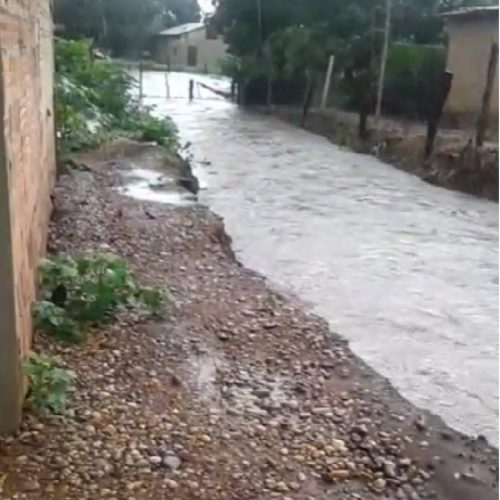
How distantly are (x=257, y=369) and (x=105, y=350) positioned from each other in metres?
0.72

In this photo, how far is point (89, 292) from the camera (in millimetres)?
4090

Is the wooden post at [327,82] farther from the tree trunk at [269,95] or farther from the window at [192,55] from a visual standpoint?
the window at [192,55]

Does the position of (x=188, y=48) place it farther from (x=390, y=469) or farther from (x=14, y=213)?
(x=390, y=469)

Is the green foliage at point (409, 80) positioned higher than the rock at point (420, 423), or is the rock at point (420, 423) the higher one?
the green foliage at point (409, 80)

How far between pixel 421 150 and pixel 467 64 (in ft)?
13.4

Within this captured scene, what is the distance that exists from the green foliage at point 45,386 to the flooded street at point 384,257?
1704 millimetres

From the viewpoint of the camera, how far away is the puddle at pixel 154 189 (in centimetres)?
761

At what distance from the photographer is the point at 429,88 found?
1633 cm

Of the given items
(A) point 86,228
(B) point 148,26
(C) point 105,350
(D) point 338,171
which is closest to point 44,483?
(C) point 105,350

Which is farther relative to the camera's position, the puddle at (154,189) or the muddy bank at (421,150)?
the muddy bank at (421,150)

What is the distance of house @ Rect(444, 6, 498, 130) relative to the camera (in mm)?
14414

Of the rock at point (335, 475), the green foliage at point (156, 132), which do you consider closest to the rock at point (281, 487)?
the rock at point (335, 475)

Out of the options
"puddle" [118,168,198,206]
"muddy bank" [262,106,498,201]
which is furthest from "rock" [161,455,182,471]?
"muddy bank" [262,106,498,201]

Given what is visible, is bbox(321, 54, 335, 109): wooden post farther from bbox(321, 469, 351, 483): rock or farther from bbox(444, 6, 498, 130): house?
bbox(321, 469, 351, 483): rock
